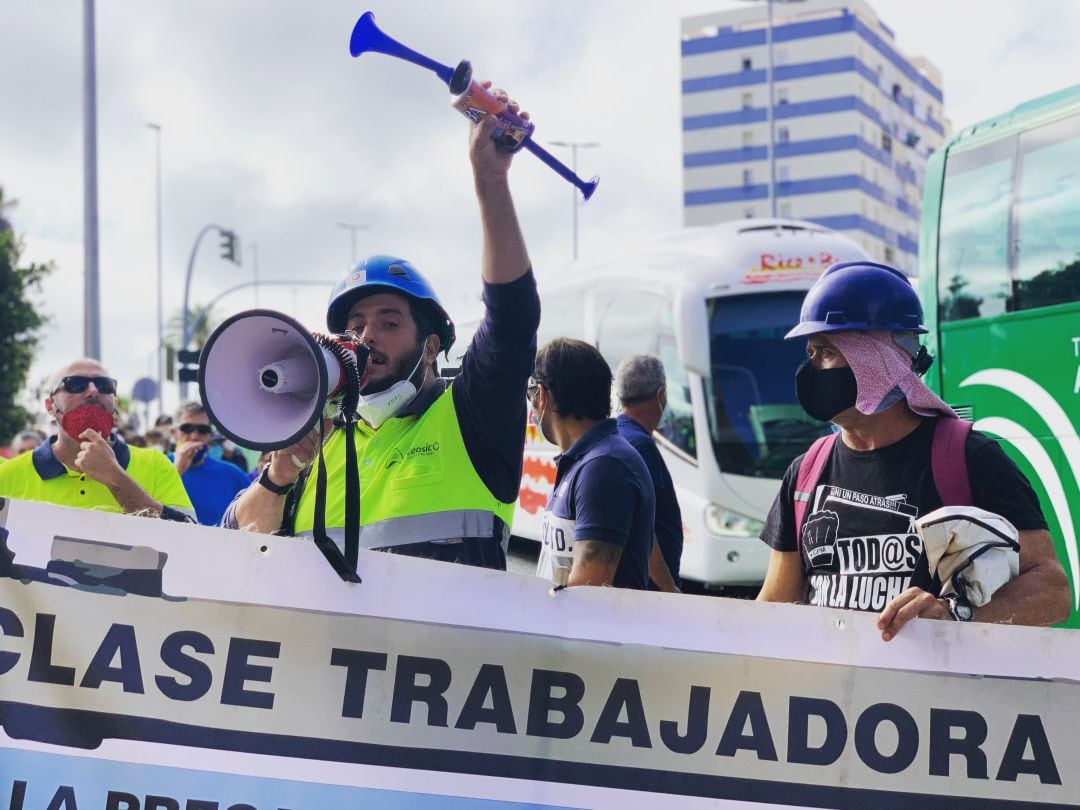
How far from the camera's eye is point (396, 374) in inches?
112

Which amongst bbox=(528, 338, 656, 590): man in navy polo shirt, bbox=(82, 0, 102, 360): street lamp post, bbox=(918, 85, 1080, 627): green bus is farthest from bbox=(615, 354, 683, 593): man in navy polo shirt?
bbox=(82, 0, 102, 360): street lamp post

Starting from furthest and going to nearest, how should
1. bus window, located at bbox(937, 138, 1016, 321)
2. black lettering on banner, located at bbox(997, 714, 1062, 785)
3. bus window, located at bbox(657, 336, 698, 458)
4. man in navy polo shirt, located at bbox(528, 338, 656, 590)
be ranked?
bus window, located at bbox(657, 336, 698, 458) → bus window, located at bbox(937, 138, 1016, 321) → man in navy polo shirt, located at bbox(528, 338, 656, 590) → black lettering on banner, located at bbox(997, 714, 1062, 785)

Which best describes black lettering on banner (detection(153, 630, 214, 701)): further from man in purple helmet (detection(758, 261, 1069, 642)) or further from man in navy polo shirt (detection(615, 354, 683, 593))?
man in navy polo shirt (detection(615, 354, 683, 593))

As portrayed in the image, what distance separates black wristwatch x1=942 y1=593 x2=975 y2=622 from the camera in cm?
229

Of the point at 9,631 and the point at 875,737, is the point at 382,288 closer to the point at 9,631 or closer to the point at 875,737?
the point at 9,631

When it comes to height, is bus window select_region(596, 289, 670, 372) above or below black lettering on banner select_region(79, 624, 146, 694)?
above

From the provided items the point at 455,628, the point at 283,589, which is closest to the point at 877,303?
the point at 455,628

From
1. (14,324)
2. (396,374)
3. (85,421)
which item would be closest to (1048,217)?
(85,421)

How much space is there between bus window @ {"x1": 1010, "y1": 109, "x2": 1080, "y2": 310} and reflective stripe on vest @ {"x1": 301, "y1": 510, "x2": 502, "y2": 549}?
5.53 meters

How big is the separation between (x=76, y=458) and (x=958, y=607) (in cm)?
286

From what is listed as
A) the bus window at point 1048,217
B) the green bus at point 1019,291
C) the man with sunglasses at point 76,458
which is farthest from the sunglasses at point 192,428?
the bus window at point 1048,217

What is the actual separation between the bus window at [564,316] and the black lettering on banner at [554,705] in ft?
34.6

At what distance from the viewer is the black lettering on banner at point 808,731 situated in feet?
6.95

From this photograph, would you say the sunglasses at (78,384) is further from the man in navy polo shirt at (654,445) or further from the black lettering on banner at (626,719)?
the black lettering on banner at (626,719)
